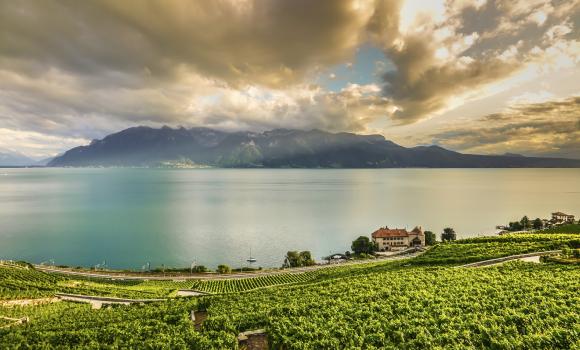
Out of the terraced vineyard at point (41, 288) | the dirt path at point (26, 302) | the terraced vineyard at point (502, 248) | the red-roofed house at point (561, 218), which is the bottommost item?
the red-roofed house at point (561, 218)

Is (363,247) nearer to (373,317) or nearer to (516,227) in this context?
(516,227)

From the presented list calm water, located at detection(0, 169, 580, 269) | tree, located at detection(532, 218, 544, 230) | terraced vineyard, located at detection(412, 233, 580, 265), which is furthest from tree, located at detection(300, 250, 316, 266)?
tree, located at detection(532, 218, 544, 230)

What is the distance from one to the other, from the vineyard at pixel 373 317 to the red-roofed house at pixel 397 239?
218 ft

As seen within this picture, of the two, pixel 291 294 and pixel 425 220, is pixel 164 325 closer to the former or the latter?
pixel 291 294

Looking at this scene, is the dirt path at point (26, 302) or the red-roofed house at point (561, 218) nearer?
the dirt path at point (26, 302)

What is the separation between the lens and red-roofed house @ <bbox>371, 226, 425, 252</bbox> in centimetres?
10125

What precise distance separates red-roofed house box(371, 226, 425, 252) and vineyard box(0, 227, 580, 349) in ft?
218

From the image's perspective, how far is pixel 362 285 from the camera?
32.4m

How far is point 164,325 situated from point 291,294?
1351cm

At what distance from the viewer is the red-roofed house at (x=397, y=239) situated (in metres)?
101

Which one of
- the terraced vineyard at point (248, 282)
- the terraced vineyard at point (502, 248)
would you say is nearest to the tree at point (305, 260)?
the terraced vineyard at point (248, 282)

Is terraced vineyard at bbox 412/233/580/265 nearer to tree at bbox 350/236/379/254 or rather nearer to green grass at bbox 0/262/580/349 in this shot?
green grass at bbox 0/262/580/349

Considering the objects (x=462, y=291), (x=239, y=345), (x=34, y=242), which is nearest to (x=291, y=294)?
(x=239, y=345)

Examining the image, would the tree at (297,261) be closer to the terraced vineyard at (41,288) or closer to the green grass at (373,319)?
the terraced vineyard at (41,288)
